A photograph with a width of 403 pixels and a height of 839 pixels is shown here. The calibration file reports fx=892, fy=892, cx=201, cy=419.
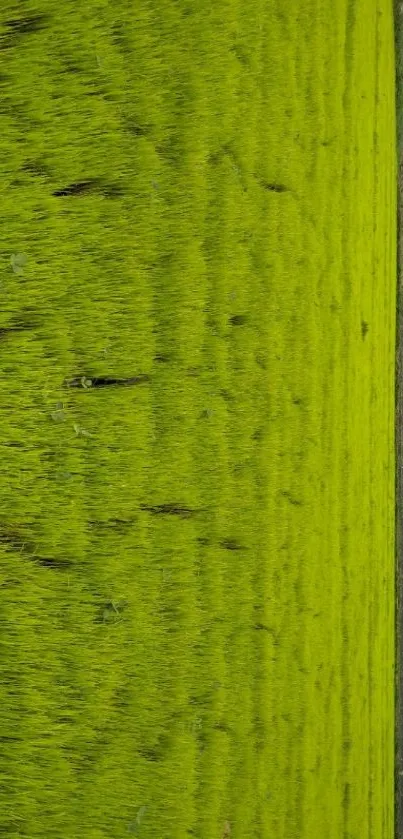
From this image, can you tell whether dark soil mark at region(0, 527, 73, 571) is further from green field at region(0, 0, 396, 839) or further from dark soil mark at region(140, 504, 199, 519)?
dark soil mark at region(140, 504, 199, 519)

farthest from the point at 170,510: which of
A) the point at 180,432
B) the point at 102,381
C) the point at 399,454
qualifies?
the point at 399,454

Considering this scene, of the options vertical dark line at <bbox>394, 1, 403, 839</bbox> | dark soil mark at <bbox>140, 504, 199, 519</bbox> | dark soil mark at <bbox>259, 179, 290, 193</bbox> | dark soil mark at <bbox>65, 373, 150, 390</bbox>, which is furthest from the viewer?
vertical dark line at <bbox>394, 1, 403, 839</bbox>

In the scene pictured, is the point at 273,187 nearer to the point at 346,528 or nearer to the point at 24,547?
the point at 346,528

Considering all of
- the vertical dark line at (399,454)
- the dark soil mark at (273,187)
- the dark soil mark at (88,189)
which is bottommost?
the vertical dark line at (399,454)

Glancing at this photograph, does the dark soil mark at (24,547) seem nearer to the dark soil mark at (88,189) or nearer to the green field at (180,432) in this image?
the green field at (180,432)

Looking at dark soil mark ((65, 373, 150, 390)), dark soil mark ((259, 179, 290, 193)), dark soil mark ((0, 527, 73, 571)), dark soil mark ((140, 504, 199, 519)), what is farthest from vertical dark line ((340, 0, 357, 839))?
dark soil mark ((0, 527, 73, 571))

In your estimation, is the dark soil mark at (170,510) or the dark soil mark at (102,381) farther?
the dark soil mark at (170,510)

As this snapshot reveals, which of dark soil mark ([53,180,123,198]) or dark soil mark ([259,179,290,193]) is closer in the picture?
dark soil mark ([53,180,123,198])

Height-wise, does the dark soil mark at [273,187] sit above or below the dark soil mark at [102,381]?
above

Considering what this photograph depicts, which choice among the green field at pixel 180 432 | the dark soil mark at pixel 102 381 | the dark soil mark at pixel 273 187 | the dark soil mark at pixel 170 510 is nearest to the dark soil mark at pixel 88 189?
the green field at pixel 180 432
